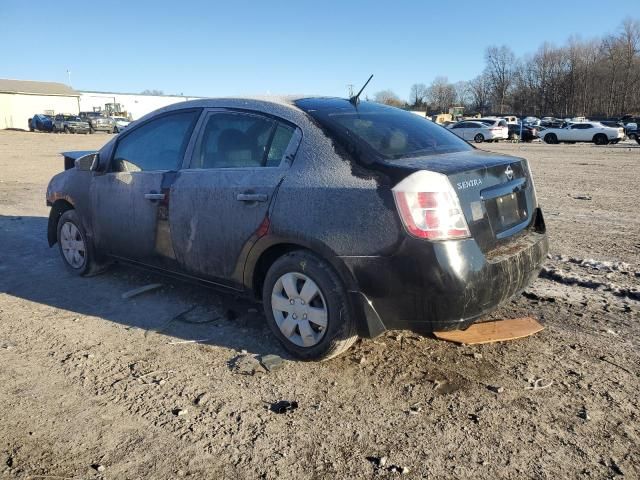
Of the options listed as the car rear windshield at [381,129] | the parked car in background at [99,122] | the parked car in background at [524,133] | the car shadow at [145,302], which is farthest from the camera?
the parked car in background at [99,122]

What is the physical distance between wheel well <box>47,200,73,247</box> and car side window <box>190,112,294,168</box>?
2181mm

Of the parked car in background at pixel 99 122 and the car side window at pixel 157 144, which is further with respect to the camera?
the parked car in background at pixel 99 122

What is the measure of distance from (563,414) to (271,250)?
2.02m

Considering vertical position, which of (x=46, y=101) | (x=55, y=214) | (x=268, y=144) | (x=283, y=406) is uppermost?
(x=46, y=101)

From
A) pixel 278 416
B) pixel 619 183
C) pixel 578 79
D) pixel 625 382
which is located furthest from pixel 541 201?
pixel 578 79

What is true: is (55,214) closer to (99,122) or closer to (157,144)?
(157,144)

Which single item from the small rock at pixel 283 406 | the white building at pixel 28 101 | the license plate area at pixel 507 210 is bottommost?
the small rock at pixel 283 406

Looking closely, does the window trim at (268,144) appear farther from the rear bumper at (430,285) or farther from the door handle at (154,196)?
the rear bumper at (430,285)

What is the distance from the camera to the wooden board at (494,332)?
372 cm

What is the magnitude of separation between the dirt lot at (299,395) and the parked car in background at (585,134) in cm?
3358

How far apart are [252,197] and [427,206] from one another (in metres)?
1.24

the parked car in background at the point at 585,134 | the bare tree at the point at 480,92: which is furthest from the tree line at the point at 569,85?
the parked car in background at the point at 585,134

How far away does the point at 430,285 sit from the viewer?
296cm

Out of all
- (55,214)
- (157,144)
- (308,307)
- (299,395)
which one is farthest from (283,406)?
(55,214)
